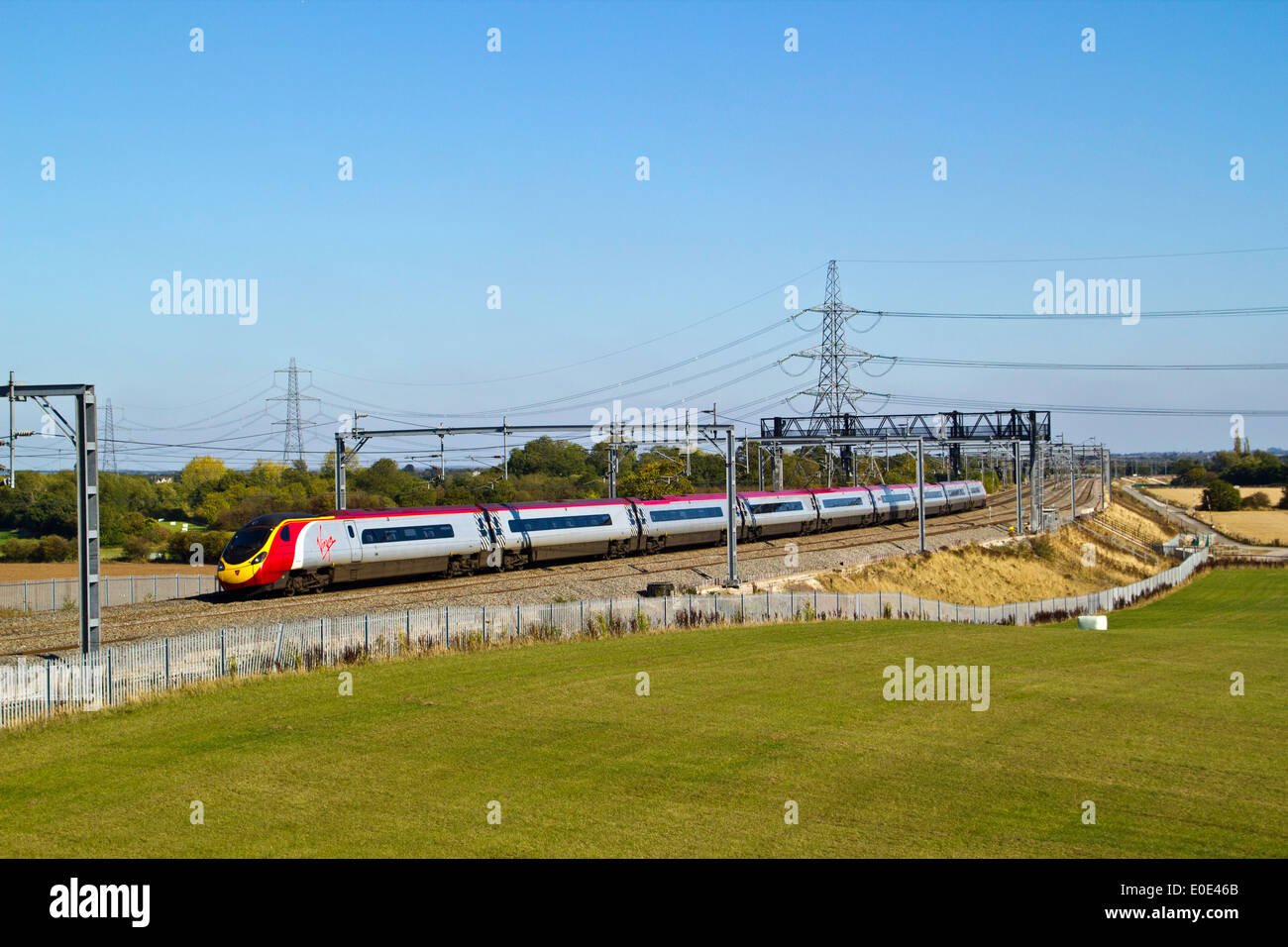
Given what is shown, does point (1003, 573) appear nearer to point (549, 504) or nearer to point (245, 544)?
point (549, 504)

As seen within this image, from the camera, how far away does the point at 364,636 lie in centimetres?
2569

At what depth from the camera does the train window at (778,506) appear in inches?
2248

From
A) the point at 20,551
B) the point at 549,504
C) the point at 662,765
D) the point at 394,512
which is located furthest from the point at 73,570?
the point at 662,765

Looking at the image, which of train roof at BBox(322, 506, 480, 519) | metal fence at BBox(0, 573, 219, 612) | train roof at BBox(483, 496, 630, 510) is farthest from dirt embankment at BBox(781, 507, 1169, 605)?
metal fence at BBox(0, 573, 219, 612)

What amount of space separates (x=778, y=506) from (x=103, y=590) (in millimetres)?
34597

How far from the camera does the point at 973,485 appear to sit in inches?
3693

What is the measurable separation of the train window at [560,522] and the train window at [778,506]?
12202 millimetres

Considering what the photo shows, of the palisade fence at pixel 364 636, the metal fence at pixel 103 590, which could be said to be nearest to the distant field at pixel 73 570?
the metal fence at pixel 103 590

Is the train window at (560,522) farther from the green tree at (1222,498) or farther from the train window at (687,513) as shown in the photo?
the green tree at (1222,498)
